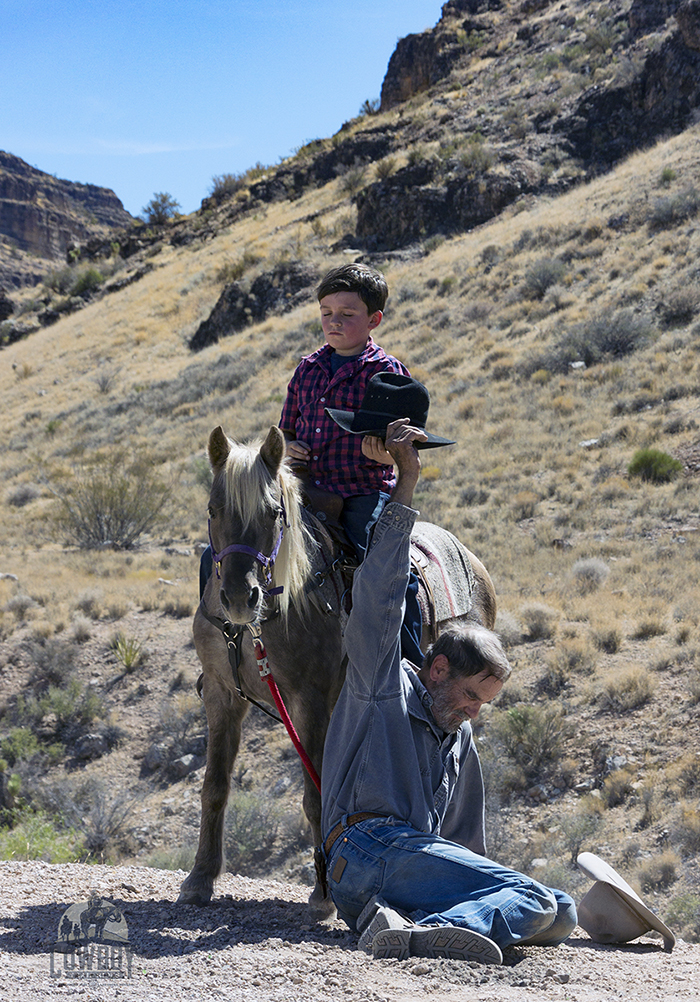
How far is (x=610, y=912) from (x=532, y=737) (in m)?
3.82

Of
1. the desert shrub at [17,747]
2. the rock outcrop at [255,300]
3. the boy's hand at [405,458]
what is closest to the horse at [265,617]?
the boy's hand at [405,458]

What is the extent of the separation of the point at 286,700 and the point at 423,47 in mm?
60805

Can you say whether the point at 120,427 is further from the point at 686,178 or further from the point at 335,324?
the point at 335,324

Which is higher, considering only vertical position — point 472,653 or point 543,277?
point 543,277

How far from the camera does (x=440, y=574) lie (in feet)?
15.0

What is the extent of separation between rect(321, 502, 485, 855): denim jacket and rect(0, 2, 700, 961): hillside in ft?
9.75

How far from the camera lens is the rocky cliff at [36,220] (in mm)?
92500

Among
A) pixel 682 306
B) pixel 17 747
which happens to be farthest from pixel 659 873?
pixel 682 306

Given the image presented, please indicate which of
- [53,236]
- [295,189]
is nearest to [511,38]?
[295,189]

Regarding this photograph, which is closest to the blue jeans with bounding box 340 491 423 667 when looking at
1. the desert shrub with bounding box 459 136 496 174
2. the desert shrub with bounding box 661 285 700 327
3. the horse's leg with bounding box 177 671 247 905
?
the horse's leg with bounding box 177 671 247 905

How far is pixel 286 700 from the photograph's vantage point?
4.10 m
